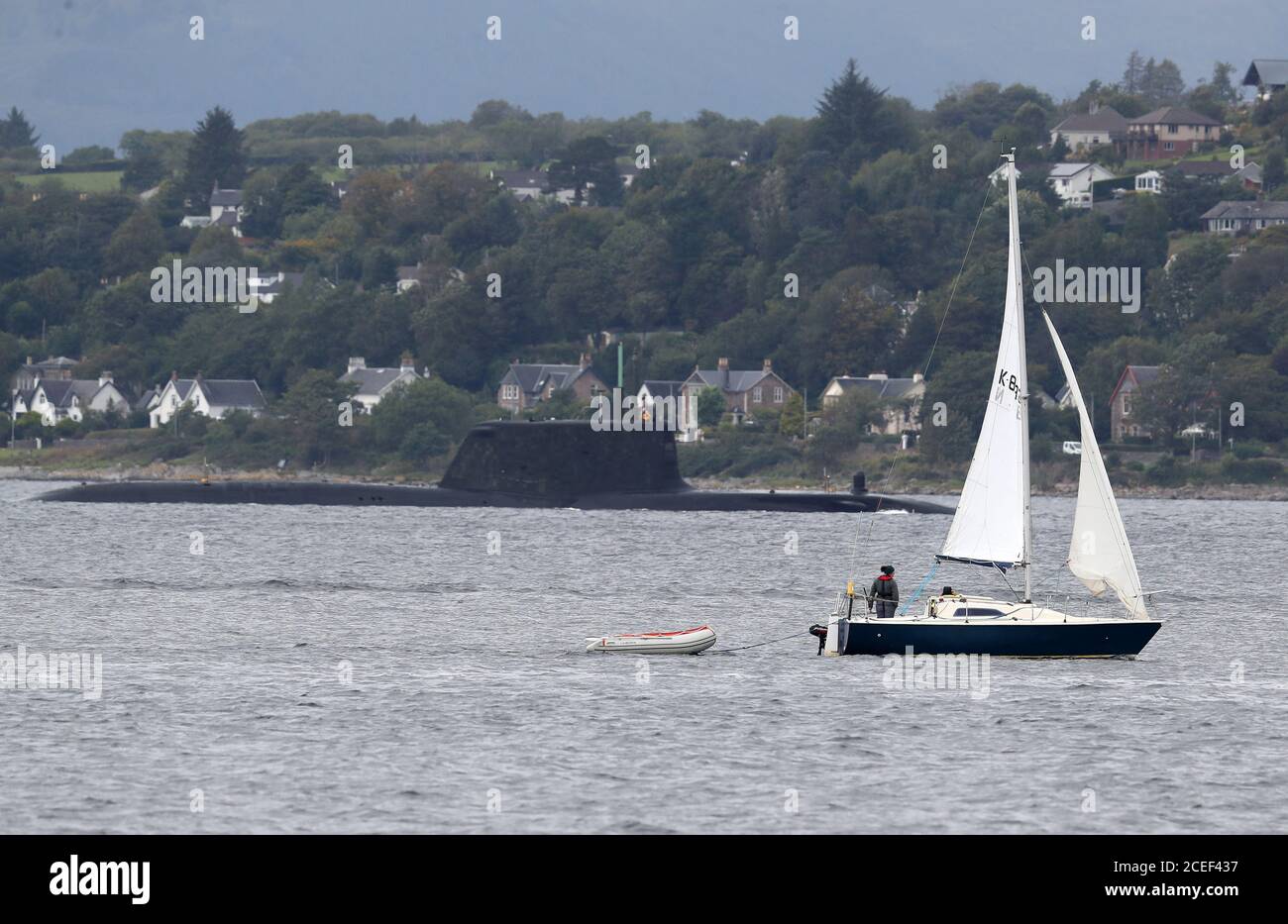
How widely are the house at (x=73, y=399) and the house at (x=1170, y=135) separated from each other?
3458 inches

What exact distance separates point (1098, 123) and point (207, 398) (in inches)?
3362

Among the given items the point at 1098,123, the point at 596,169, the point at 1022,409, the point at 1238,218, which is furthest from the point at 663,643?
the point at 1098,123

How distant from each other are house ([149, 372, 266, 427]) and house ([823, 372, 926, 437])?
131ft

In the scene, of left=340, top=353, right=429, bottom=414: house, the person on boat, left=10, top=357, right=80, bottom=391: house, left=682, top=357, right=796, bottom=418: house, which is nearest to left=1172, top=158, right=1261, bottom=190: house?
left=682, top=357, right=796, bottom=418: house

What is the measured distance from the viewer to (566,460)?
65.1 metres

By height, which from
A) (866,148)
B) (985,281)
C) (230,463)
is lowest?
(230,463)

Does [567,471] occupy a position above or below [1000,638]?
above

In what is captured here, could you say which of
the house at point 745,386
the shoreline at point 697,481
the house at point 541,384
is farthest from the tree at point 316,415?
the house at point 745,386

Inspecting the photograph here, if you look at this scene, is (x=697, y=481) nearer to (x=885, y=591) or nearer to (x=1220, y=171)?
(x=1220, y=171)

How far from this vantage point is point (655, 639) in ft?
100

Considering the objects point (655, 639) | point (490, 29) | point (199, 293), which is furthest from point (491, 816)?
point (199, 293)

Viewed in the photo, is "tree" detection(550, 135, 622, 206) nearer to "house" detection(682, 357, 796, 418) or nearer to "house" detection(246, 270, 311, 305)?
"house" detection(246, 270, 311, 305)
